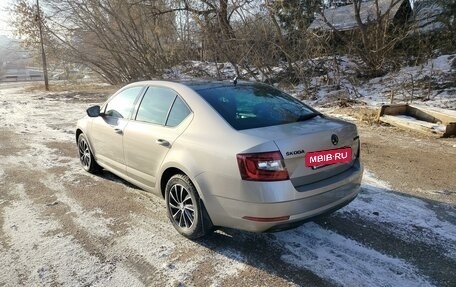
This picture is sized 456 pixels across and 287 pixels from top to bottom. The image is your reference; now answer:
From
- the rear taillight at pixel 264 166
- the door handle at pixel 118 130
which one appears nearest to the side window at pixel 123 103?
the door handle at pixel 118 130

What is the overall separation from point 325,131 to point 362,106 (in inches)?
320

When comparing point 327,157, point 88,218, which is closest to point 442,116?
point 327,157

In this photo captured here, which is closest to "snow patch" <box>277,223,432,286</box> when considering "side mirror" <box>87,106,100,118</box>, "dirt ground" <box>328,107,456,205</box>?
"dirt ground" <box>328,107,456,205</box>

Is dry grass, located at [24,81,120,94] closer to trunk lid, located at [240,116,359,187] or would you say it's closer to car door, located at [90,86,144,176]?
car door, located at [90,86,144,176]

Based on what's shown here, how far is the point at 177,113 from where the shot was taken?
3.74 metres

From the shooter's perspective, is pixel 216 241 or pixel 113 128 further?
pixel 113 128

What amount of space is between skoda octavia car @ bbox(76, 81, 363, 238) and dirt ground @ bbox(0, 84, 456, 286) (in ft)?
1.15

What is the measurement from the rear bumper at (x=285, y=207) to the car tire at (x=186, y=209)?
0.13 meters

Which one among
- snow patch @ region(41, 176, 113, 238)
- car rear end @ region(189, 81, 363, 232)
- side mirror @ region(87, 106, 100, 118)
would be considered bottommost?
snow patch @ region(41, 176, 113, 238)

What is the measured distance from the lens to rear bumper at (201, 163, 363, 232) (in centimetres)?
290

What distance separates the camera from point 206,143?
324 centimetres

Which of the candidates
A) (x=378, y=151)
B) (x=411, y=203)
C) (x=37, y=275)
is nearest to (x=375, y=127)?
(x=378, y=151)

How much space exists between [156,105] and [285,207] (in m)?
1.94

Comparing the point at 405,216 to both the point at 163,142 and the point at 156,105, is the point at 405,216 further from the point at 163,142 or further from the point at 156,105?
the point at 156,105
